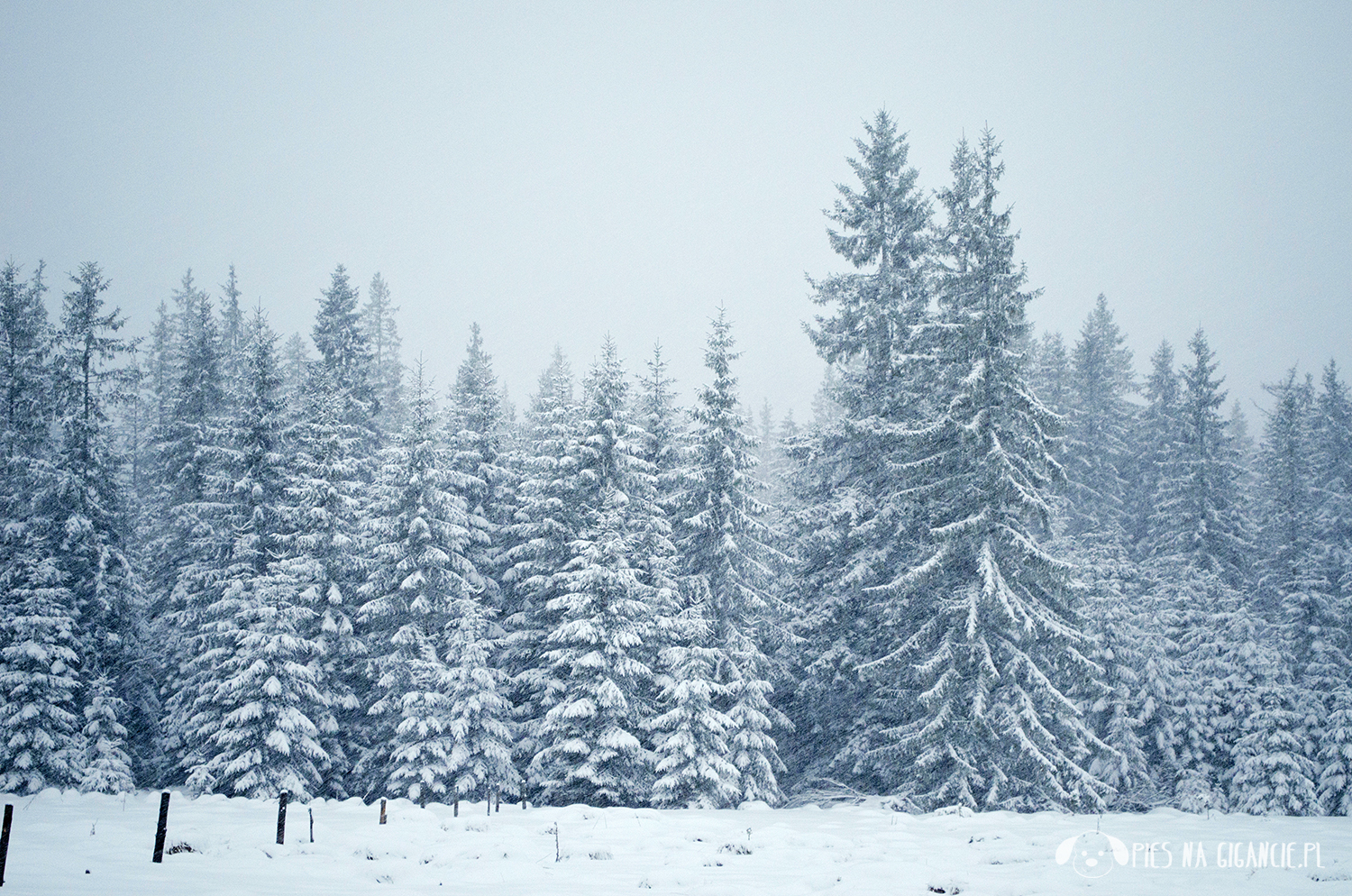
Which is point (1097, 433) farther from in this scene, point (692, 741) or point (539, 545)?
point (539, 545)

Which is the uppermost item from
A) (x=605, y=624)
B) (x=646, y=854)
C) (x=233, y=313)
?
(x=233, y=313)

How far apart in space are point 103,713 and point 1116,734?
A: 95.5 ft

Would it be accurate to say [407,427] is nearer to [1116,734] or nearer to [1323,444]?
[1116,734]

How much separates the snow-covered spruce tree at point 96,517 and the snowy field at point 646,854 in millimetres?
9350

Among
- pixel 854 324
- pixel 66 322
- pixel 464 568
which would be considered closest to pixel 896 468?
pixel 854 324

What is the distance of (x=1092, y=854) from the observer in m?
11.6

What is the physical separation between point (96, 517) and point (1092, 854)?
27.3m

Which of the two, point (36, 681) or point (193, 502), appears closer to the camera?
point (36, 681)

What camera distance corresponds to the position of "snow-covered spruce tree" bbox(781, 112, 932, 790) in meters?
22.3

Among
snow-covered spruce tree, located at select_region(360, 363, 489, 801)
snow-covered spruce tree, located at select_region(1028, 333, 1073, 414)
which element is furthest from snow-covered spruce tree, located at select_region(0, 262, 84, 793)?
snow-covered spruce tree, located at select_region(1028, 333, 1073, 414)

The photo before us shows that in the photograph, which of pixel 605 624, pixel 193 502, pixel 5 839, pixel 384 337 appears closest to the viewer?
pixel 5 839

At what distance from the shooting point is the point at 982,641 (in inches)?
727

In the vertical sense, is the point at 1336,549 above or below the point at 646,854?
above

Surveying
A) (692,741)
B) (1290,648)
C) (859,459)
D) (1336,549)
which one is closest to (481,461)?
(692,741)
